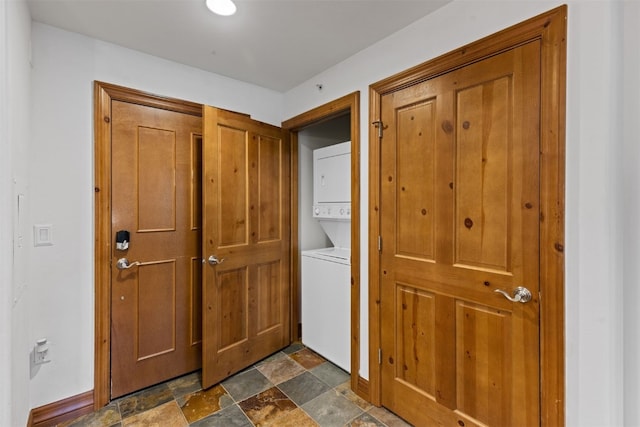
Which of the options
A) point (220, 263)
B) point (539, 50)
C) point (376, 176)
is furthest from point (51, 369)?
point (539, 50)

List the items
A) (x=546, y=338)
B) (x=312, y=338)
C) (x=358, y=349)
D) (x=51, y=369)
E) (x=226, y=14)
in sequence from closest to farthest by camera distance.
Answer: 1. (x=546, y=338)
2. (x=226, y=14)
3. (x=51, y=369)
4. (x=358, y=349)
5. (x=312, y=338)

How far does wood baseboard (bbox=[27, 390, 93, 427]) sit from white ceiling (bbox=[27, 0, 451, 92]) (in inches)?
85.9

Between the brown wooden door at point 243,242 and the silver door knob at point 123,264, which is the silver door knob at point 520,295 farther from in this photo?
the silver door knob at point 123,264

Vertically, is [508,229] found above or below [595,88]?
below

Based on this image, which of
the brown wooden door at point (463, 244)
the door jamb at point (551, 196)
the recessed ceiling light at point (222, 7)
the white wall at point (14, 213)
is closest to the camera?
the white wall at point (14, 213)

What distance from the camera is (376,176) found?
187 centimetres

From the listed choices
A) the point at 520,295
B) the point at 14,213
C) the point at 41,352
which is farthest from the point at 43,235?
the point at 520,295

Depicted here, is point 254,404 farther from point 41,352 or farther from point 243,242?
point 41,352

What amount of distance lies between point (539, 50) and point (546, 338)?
3.88 ft

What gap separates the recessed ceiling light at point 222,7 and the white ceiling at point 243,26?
0.04 meters

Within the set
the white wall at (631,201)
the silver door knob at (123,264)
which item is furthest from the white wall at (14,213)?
the white wall at (631,201)

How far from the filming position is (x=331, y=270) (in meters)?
2.39

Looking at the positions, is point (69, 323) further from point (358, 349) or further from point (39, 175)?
point (358, 349)

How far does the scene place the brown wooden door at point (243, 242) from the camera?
6.81 feet
